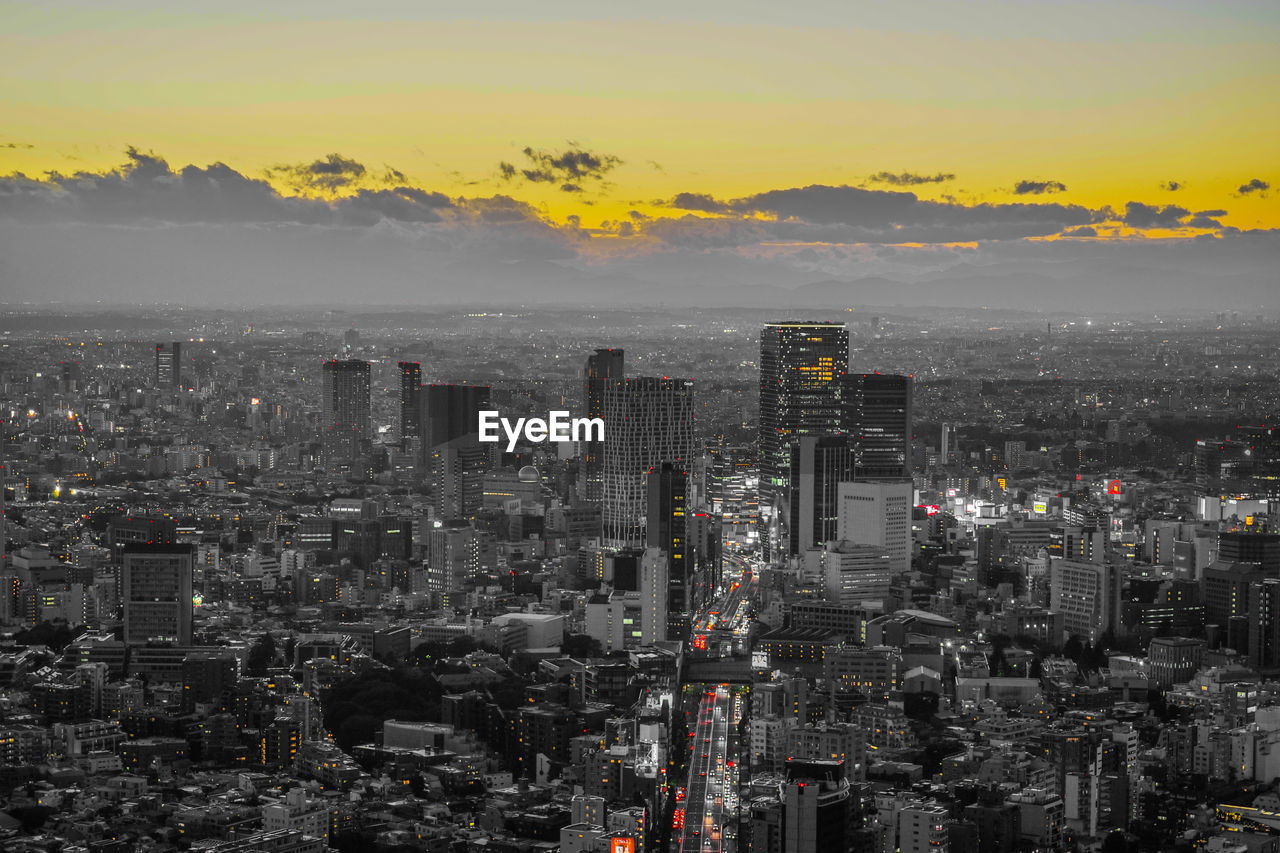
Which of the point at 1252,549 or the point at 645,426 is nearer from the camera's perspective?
the point at 1252,549

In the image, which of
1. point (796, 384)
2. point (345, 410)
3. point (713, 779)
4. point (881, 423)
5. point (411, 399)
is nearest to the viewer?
point (713, 779)

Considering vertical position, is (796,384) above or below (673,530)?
above

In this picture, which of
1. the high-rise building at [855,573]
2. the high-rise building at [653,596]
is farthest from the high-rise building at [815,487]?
the high-rise building at [653,596]


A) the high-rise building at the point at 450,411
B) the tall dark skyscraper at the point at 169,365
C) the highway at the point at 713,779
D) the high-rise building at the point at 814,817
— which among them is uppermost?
the tall dark skyscraper at the point at 169,365

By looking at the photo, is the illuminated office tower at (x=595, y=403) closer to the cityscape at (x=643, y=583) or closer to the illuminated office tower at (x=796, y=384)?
the cityscape at (x=643, y=583)

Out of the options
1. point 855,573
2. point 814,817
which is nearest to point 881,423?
point 855,573

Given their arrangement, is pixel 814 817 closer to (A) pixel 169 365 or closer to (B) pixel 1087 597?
(B) pixel 1087 597
